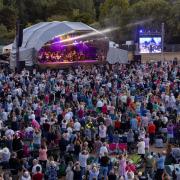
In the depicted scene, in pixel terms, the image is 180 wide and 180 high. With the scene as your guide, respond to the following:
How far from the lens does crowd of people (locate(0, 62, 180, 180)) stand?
51.8ft

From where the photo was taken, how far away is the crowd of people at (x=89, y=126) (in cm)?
1577

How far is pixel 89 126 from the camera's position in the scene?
19.5 metres

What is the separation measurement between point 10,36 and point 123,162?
48338mm

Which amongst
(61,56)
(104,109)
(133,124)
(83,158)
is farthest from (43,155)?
(61,56)

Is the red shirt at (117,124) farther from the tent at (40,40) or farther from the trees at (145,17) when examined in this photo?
the trees at (145,17)

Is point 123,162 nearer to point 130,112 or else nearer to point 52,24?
point 130,112

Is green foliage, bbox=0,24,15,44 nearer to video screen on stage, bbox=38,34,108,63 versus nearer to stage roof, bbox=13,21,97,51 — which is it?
video screen on stage, bbox=38,34,108,63

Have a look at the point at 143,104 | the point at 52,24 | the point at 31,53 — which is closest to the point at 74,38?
the point at 52,24

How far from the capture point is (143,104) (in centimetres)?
2331

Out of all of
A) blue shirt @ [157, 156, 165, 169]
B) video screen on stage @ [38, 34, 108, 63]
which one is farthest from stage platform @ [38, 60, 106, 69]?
blue shirt @ [157, 156, 165, 169]

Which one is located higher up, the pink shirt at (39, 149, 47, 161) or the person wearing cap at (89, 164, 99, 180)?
the pink shirt at (39, 149, 47, 161)

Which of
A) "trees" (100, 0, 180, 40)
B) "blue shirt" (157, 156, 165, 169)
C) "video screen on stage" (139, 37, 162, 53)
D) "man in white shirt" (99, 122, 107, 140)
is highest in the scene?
"trees" (100, 0, 180, 40)

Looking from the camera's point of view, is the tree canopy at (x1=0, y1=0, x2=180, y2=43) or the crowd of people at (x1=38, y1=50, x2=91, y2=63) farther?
the tree canopy at (x1=0, y1=0, x2=180, y2=43)

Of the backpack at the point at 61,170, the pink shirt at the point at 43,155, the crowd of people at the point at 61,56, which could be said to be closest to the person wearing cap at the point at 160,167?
the backpack at the point at 61,170
